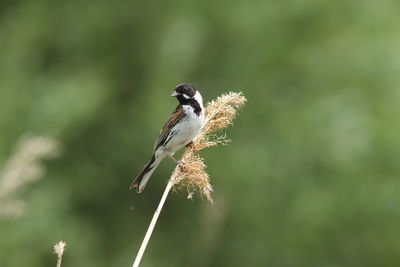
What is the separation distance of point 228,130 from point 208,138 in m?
6.76

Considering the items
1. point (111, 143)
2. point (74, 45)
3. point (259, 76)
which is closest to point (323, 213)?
point (259, 76)

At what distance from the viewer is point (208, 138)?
4.34 meters

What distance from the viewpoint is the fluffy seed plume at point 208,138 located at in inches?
153

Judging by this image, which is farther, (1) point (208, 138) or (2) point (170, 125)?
(2) point (170, 125)

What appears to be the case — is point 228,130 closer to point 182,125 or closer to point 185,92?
point 185,92

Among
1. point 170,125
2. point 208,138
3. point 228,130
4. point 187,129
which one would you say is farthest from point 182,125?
point 228,130

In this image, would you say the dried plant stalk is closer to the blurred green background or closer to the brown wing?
the brown wing

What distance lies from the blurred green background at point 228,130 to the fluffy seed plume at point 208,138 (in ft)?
20.3

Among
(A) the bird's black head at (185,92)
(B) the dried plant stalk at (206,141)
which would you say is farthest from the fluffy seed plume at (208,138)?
(A) the bird's black head at (185,92)

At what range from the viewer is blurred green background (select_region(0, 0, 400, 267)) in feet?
36.2

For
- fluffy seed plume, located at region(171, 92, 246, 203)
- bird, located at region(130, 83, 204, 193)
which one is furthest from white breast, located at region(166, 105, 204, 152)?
fluffy seed plume, located at region(171, 92, 246, 203)

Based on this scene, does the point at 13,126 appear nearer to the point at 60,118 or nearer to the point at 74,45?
the point at 60,118

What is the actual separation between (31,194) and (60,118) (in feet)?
3.71

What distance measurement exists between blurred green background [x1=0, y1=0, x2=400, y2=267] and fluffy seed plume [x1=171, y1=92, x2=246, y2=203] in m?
6.18
